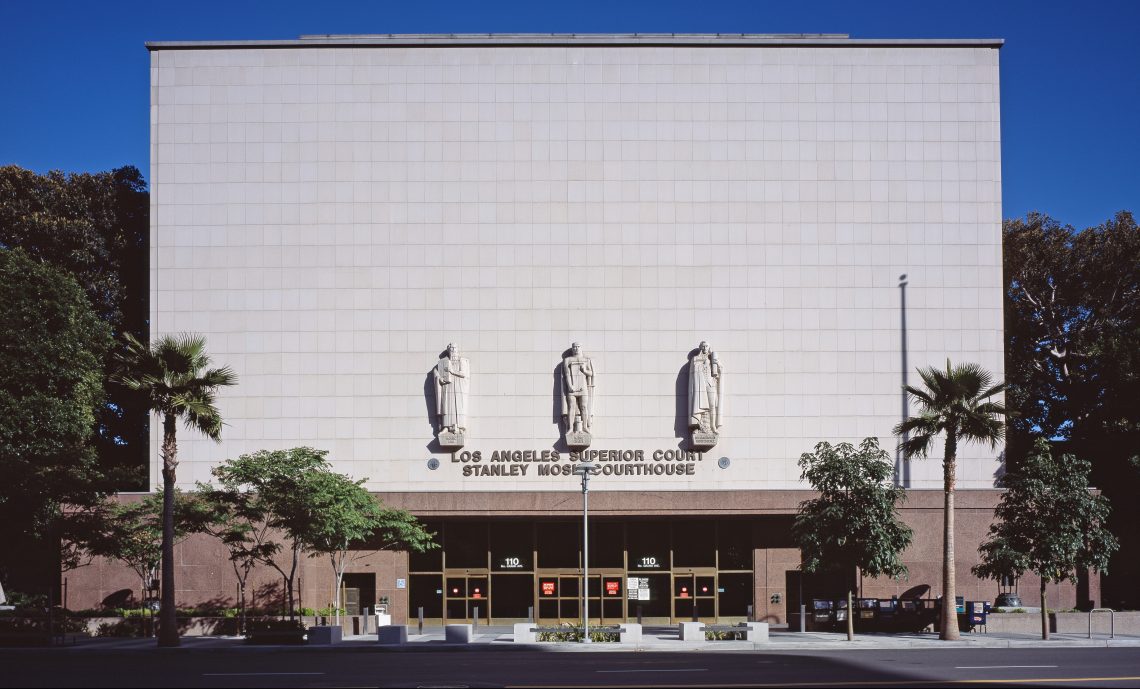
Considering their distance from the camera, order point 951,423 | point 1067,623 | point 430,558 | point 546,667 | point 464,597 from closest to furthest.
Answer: point 546,667 < point 951,423 < point 1067,623 < point 464,597 < point 430,558

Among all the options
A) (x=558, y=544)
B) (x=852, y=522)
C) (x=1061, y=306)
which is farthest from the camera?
(x=1061, y=306)

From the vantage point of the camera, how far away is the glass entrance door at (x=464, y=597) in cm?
5078

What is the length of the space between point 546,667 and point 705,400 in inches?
825

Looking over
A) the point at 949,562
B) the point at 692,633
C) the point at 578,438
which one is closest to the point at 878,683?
the point at 692,633

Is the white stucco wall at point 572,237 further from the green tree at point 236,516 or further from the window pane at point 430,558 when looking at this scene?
the green tree at point 236,516

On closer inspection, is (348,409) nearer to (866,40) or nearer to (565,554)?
(565,554)

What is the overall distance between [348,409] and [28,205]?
2274 centimetres

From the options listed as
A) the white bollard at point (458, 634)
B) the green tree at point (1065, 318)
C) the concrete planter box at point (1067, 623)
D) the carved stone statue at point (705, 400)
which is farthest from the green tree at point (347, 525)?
the green tree at point (1065, 318)

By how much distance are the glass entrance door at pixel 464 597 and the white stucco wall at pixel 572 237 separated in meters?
4.32

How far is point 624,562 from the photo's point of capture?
5116 cm

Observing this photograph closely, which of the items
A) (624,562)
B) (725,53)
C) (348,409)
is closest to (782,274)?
(725,53)

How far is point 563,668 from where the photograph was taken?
30.3 meters

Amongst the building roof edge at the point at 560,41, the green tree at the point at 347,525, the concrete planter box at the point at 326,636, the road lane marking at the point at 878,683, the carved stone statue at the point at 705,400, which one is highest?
the building roof edge at the point at 560,41

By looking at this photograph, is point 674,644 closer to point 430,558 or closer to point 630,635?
point 630,635
